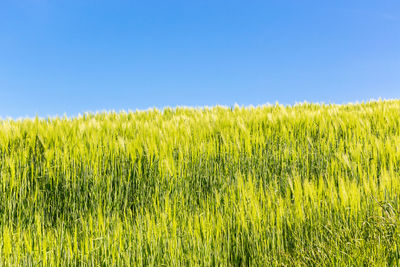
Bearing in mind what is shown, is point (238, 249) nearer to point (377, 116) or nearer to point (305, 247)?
point (305, 247)

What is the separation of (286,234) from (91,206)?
1.63 metres

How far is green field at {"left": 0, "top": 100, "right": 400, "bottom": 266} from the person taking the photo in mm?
1892

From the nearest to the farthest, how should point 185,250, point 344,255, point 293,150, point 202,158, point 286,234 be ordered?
point 344,255
point 185,250
point 286,234
point 202,158
point 293,150

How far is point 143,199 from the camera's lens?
2.82 metres

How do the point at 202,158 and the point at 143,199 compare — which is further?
the point at 202,158

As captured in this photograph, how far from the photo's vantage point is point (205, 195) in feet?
9.36

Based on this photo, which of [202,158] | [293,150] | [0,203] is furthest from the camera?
[293,150]

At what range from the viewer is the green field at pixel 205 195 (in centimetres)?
189

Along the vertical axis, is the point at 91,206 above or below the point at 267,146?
below

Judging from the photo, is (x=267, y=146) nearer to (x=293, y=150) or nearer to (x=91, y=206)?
(x=293, y=150)

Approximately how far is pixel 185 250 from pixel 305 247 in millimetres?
725

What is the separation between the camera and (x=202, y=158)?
122 inches

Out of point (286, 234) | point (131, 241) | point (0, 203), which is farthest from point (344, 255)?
point (0, 203)

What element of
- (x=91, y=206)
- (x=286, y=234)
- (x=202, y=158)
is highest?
(x=202, y=158)
